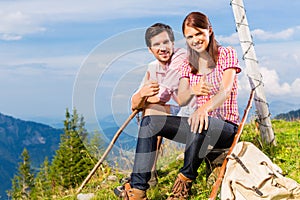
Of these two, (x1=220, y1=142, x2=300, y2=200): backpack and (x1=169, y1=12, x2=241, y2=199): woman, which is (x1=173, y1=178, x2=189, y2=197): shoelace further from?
(x1=220, y1=142, x2=300, y2=200): backpack

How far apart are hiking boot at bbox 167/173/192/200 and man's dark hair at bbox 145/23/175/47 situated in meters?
1.19

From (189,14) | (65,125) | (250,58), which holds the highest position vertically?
(189,14)

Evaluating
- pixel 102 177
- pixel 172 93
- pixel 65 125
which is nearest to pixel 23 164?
pixel 65 125

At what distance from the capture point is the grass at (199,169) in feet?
16.5

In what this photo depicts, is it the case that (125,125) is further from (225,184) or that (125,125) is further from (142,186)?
(225,184)

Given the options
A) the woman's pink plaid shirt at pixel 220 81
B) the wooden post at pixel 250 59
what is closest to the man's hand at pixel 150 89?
the woman's pink plaid shirt at pixel 220 81

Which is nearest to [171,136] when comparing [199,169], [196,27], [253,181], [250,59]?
[253,181]

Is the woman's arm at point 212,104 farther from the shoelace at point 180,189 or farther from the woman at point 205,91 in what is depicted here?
the shoelace at point 180,189

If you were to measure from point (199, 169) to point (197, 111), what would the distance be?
1605mm

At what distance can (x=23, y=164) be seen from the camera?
44125mm

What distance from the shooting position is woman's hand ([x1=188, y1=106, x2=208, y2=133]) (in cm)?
416

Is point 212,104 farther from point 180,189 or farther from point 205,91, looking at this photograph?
point 180,189

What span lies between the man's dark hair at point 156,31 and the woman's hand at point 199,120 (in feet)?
2.25

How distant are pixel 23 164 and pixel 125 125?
40.8m
